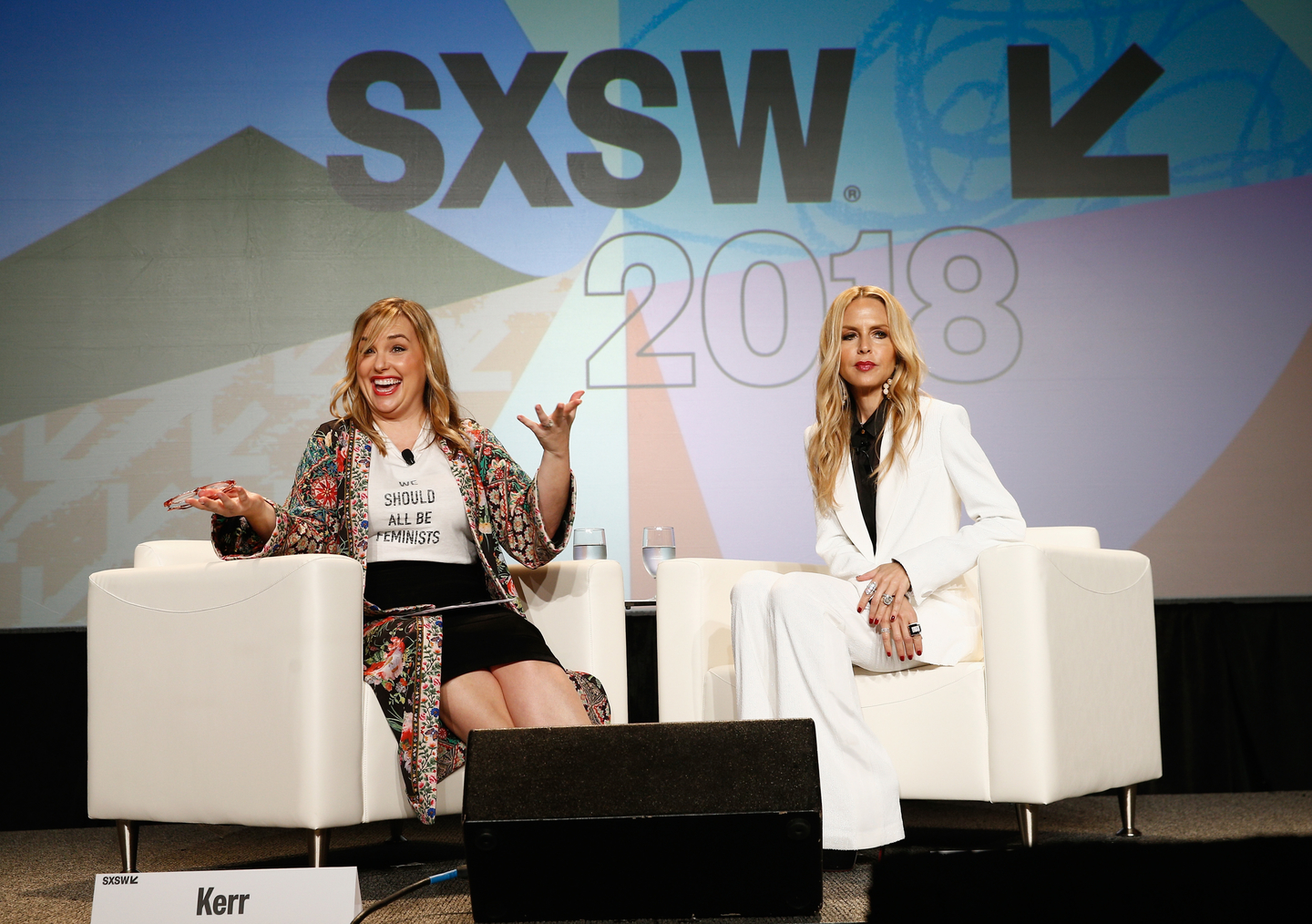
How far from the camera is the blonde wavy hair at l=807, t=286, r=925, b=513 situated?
256 centimetres

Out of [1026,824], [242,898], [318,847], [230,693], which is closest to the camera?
[242,898]

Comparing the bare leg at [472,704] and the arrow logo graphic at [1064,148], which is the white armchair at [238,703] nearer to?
the bare leg at [472,704]

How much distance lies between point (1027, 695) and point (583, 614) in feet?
3.29

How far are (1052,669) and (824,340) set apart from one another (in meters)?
0.92

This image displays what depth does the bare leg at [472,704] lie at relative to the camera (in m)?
2.22

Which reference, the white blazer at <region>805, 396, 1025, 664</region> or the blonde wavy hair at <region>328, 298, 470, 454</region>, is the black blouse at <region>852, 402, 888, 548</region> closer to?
the white blazer at <region>805, 396, 1025, 664</region>

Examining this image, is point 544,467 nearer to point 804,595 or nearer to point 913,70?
point 804,595

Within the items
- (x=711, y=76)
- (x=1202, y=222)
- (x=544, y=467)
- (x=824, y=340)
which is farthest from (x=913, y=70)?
(x=544, y=467)

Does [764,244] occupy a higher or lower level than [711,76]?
lower

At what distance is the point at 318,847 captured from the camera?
2.06 metres

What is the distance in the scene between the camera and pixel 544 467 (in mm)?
2461

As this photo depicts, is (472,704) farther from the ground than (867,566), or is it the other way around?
(867,566)

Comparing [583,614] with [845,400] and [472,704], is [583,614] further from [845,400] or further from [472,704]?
[845,400]

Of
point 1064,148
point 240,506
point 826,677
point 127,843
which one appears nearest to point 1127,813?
point 826,677
